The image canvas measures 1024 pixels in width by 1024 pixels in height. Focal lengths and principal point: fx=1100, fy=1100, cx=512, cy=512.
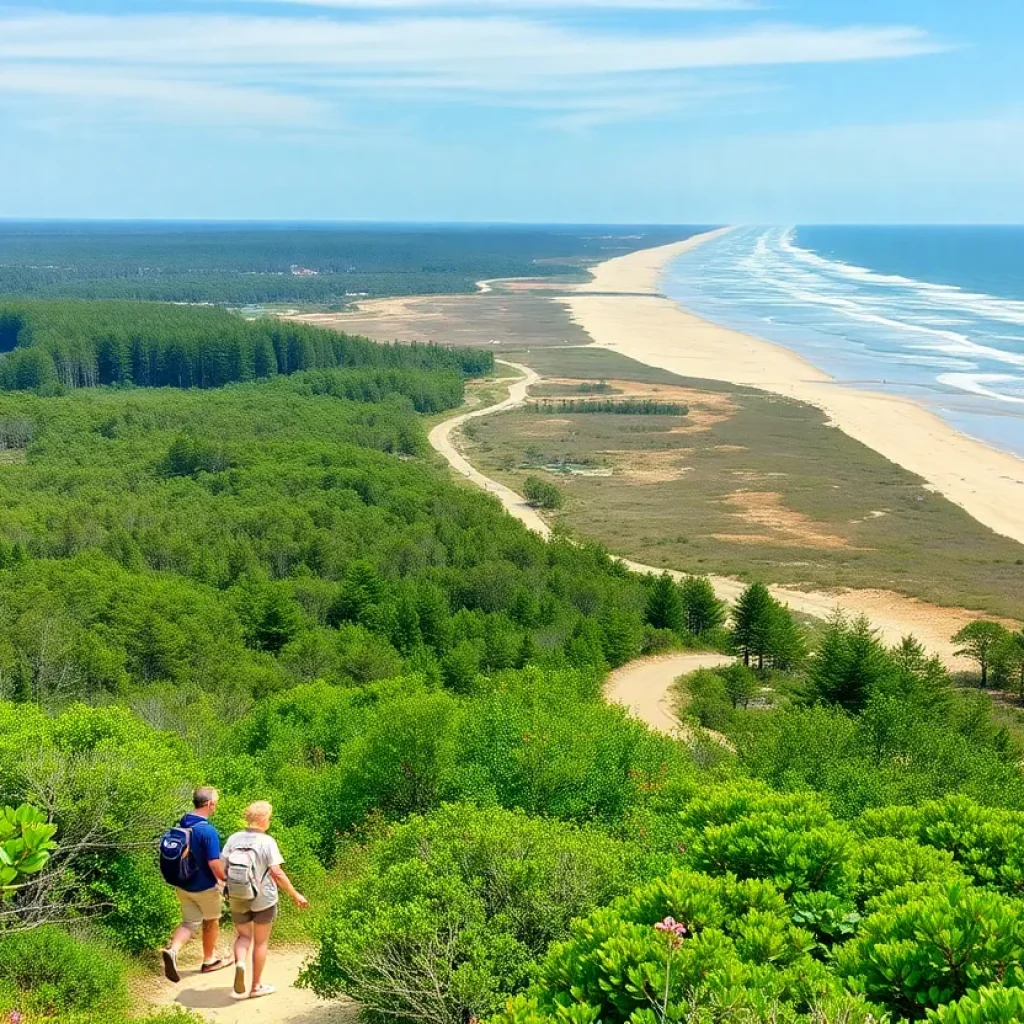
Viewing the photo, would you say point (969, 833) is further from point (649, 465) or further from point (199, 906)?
point (649, 465)

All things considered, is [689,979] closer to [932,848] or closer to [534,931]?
[534,931]

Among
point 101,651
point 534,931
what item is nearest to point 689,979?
point 534,931

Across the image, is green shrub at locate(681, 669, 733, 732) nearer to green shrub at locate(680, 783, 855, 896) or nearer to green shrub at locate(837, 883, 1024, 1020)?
green shrub at locate(680, 783, 855, 896)

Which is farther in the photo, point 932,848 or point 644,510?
point 644,510

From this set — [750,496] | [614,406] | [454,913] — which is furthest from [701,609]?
[614,406]

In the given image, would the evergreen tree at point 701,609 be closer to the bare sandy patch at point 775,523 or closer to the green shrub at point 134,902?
the bare sandy patch at point 775,523
